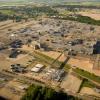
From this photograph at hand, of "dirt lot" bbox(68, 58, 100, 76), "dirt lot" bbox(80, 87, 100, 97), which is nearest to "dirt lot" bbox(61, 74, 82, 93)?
"dirt lot" bbox(80, 87, 100, 97)

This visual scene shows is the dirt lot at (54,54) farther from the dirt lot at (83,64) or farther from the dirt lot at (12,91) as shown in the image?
the dirt lot at (12,91)

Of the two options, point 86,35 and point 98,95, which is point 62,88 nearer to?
point 98,95

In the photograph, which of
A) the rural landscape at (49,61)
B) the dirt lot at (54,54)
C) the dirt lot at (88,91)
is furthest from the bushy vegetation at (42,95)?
the dirt lot at (54,54)

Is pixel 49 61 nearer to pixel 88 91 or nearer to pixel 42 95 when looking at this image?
pixel 88 91

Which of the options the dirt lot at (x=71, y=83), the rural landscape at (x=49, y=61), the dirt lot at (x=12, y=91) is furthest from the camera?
the dirt lot at (x=71, y=83)

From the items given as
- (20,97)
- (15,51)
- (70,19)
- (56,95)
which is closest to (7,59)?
(15,51)

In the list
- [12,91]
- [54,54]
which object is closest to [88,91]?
[12,91]

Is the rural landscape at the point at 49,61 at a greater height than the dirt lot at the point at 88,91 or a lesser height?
greater

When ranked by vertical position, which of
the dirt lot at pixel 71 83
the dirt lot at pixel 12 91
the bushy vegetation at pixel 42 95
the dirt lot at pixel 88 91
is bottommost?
the dirt lot at pixel 88 91
